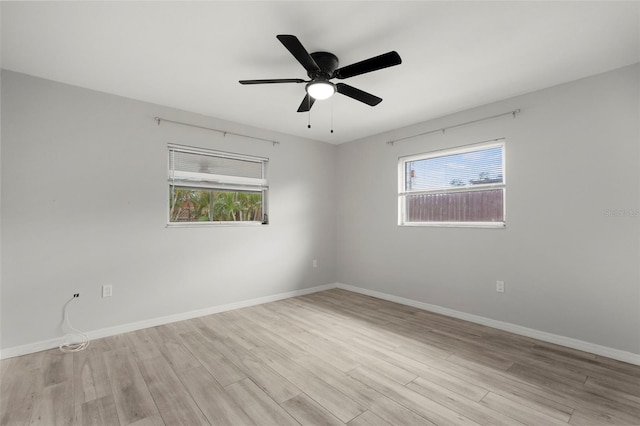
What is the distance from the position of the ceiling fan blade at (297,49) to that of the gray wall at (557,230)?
2.31m

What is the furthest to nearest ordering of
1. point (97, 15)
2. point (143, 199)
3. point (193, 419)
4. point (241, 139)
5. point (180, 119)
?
point (241, 139) → point (180, 119) → point (143, 199) → point (97, 15) → point (193, 419)

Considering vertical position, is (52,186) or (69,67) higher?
(69,67)

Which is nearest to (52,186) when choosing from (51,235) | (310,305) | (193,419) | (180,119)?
(51,235)

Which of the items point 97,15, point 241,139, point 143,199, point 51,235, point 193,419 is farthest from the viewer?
point 241,139

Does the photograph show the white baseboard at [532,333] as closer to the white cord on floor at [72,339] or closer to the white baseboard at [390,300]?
the white baseboard at [390,300]

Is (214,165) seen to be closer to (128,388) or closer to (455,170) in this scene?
(128,388)

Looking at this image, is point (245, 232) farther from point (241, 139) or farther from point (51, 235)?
point (51, 235)

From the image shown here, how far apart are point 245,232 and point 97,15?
2633 millimetres

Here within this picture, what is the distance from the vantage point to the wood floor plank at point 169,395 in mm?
1707

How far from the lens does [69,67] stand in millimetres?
2475

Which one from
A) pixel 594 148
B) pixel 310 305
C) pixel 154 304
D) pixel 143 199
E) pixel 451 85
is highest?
pixel 451 85

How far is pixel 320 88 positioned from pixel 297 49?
1.48ft

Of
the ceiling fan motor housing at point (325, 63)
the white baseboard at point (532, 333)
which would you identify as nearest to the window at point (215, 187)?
the ceiling fan motor housing at point (325, 63)

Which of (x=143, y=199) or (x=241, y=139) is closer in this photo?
(x=143, y=199)
